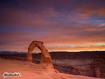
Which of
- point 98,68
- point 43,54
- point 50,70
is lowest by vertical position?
point 98,68

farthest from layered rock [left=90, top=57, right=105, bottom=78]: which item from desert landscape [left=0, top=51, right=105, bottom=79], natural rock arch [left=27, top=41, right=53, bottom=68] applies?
natural rock arch [left=27, top=41, right=53, bottom=68]

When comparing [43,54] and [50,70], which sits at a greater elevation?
→ [43,54]

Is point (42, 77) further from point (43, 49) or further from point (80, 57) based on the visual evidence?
point (80, 57)

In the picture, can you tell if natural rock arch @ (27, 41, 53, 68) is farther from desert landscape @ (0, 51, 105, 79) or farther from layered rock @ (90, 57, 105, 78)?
layered rock @ (90, 57, 105, 78)

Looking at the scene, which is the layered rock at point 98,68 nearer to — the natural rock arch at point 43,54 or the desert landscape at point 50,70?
the desert landscape at point 50,70

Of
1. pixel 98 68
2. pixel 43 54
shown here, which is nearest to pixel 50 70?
pixel 43 54

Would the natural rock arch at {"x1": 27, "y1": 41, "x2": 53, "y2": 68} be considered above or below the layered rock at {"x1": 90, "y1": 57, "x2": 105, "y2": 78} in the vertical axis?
above

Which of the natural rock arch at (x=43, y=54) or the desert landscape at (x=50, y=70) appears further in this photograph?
the natural rock arch at (x=43, y=54)

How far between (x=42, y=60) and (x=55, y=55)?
84940 millimetres

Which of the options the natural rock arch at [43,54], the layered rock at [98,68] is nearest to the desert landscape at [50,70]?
the layered rock at [98,68]

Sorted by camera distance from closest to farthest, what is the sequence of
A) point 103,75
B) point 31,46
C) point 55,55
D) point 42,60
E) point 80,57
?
1. point 42,60
2. point 31,46
3. point 103,75
4. point 80,57
5. point 55,55

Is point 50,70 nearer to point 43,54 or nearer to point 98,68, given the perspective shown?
point 43,54

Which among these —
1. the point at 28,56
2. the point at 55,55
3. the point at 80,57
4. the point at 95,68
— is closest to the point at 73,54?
the point at 80,57

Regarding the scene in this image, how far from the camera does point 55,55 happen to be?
346ft
